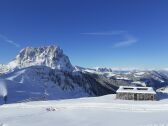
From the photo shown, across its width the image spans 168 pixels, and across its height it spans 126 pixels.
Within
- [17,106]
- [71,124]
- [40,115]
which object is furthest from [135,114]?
[17,106]

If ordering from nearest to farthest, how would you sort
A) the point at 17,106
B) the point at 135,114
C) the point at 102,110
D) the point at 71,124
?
1. the point at 71,124
2. the point at 135,114
3. the point at 102,110
4. the point at 17,106

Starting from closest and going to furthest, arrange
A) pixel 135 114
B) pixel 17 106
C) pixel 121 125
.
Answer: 1. pixel 121 125
2. pixel 135 114
3. pixel 17 106

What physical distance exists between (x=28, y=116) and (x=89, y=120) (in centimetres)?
1443

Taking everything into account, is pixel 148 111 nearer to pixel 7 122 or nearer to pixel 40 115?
pixel 40 115

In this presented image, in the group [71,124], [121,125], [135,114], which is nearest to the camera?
[121,125]

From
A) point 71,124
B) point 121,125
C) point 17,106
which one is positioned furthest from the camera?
point 17,106

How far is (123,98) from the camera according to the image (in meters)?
81.6

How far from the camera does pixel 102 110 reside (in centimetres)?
6406

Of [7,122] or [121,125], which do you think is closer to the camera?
[121,125]

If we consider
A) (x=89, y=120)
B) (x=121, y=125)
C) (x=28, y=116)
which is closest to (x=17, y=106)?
(x=28, y=116)

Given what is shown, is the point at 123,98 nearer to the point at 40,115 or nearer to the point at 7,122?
the point at 40,115

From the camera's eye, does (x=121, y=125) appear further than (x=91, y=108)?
No

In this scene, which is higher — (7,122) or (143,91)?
(143,91)

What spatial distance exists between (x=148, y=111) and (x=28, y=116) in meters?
25.5
